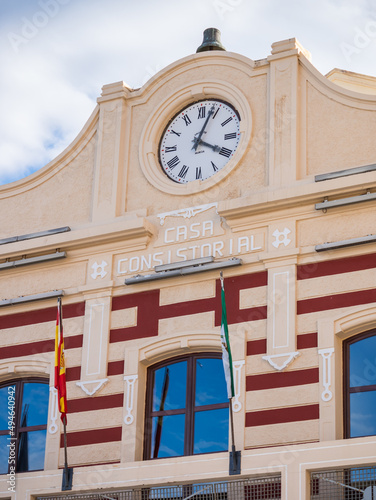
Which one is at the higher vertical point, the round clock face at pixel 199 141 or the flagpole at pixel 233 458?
the round clock face at pixel 199 141

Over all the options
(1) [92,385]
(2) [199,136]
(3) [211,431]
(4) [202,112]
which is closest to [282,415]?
(3) [211,431]

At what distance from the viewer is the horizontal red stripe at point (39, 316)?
21719 millimetres

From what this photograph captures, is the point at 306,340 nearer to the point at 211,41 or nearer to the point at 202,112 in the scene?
the point at 202,112

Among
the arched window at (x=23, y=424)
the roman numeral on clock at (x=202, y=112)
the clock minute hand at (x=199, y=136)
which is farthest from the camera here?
the roman numeral on clock at (x=202, y=112)

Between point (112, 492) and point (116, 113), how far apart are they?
7852 millimetres

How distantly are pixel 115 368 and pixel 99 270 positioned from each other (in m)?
2.02

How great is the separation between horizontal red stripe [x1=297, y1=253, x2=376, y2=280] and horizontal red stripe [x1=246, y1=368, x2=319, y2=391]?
1745mm

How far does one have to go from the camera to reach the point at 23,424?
2158 cm

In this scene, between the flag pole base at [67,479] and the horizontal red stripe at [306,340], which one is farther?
the flag pole base at [67,479]

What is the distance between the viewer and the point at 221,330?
19016 mm

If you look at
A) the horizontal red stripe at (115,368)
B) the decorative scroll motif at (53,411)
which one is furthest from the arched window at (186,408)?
the decorative scroll motif at (53,411)

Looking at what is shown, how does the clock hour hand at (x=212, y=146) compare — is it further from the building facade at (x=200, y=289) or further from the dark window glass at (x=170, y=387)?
the dark window glass at (x=170, y=387)

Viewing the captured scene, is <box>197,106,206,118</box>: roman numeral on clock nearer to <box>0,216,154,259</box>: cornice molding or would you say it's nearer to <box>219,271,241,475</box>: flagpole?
<box>0,216,154,259</box>: cornice molding

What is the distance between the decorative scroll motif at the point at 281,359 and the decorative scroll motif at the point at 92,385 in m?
3.20
